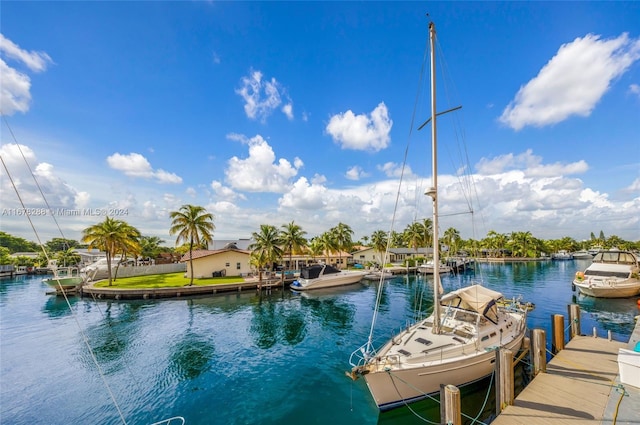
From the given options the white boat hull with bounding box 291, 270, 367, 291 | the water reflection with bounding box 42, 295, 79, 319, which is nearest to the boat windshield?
the white boat hull with bounding box 291, 270, 367, 291

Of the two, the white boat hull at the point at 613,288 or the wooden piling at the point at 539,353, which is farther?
the white boat hull at the point at 613,288

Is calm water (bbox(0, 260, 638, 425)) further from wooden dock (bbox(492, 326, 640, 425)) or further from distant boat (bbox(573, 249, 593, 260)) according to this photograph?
distant boat (bbox(573, 249, 593, 260))

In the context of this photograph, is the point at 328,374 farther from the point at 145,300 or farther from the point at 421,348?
the point at 145,300

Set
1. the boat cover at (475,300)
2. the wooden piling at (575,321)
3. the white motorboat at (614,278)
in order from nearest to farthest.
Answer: the boat cover at (475,300)
the wooden piling at (575,321)
the white motorboat at (614,278)

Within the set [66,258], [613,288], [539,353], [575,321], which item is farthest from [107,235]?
[613,288]

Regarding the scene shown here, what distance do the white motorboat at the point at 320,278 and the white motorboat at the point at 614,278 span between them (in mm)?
30028

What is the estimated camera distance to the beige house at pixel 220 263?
45.2 metres

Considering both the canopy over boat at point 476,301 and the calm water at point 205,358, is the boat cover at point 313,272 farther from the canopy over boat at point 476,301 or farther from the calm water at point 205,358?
the canopy over boat at point 476,301

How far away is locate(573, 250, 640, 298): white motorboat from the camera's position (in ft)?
95.7

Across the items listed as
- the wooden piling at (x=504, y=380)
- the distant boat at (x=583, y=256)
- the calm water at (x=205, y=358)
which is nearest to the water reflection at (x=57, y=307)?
the calm water at (x=205, y=358)

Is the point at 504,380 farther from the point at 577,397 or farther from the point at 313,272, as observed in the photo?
the point at 313,272

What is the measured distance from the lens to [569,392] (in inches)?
371

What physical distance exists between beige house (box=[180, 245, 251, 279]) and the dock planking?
4473cm

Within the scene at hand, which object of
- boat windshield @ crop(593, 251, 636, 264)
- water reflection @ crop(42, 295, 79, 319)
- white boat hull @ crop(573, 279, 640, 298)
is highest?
boat windshield @ crop(593, 251, 636, 264)
